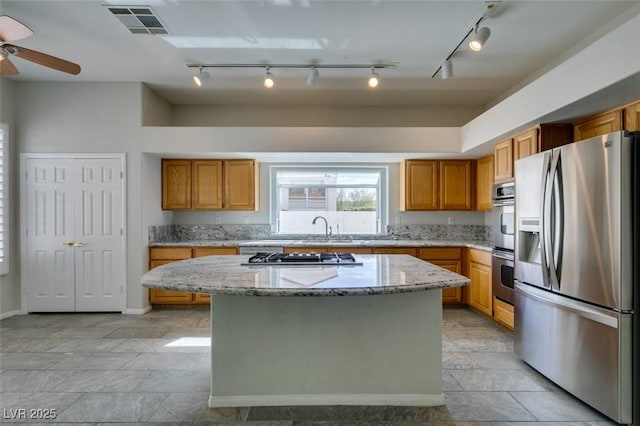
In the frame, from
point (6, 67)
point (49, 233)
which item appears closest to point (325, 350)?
point (6, 67)

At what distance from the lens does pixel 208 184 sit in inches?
185

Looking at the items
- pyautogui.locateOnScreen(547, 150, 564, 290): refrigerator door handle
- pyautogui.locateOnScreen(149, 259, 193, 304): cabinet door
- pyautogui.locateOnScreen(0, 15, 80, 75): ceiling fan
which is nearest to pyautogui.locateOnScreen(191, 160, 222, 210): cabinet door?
pyautogui.locateOnScreen(149, 259, 193, 304): cabinet door

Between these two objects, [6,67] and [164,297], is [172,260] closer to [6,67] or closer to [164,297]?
[164,297]

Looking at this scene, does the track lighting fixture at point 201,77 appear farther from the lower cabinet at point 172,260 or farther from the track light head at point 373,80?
the lower cabinet at point 172,260

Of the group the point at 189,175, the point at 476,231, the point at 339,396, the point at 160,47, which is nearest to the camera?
the point at 339,396

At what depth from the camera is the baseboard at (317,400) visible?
2.12 metres

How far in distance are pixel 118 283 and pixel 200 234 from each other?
49.9 inches

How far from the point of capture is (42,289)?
4.11m

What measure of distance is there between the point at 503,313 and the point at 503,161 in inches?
65.0

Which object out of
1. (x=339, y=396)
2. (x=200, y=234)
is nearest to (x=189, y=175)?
(x=200, y=234)

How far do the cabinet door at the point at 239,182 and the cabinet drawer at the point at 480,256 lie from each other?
3.07m

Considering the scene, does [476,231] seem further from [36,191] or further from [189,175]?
[36,191]

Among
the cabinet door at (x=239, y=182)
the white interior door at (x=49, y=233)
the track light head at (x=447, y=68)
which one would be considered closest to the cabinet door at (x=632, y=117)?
the track light head at (x=447, y=68)

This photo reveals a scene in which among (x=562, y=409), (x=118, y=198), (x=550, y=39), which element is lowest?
(x=562, y=409)
